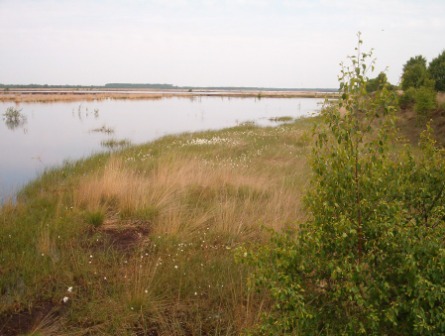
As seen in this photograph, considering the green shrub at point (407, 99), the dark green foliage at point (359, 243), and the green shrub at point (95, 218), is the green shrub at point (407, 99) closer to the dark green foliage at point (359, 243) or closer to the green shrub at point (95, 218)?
the green shrub at point (95, 218)

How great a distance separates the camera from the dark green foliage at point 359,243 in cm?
252

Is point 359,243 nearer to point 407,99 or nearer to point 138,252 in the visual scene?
point 138,252

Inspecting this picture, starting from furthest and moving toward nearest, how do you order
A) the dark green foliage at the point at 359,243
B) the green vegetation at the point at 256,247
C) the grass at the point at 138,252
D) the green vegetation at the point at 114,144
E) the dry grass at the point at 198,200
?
1. the green vegetation at the point at 114,144
2. the dry grass at the point at 198,200
3. the grass at the point at 138,252
4. the green vegetation at the point at 256,247
5. the dark green foliage at the point at 359,243

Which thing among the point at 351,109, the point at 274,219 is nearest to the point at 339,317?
the point at 351,109

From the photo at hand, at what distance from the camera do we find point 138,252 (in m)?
5.65

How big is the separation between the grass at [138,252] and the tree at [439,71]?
24925mm

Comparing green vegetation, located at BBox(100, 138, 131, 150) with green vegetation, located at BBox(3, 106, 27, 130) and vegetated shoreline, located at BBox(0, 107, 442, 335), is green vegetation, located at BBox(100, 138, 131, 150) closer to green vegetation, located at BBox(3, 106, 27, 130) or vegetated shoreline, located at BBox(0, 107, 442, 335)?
vegetated shoreline, located at BBox(0, 107, 442, 335)

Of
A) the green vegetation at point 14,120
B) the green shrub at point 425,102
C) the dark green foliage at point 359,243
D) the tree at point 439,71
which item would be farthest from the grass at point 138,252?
the tree at point 439,71

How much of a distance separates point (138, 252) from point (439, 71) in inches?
1215

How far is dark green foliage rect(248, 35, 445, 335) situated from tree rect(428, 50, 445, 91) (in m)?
30.6

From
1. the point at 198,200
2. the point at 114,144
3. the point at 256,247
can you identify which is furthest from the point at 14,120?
the point at 256,247

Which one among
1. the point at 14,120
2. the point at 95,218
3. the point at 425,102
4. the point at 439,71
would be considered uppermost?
the point at 439,71

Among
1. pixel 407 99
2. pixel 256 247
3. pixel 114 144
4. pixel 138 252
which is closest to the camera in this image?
pixel 256 247

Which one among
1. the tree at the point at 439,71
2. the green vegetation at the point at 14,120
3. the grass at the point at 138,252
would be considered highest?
the tree at the point at 439,71
